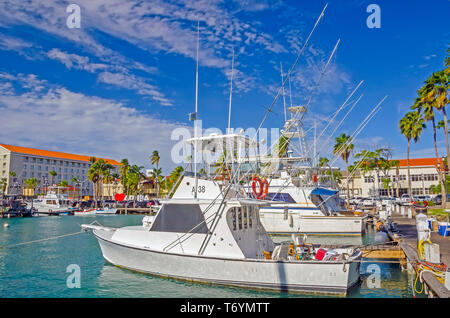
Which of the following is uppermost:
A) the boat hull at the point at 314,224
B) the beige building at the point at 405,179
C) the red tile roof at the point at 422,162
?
the red tile roof at the point at 422,162

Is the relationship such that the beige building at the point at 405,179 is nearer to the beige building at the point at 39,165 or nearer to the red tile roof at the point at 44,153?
the beige building at the point at 39,165

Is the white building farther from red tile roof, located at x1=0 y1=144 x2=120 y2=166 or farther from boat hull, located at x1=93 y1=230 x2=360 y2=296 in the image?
red tile roof, located at x1=0 y1=144 x2=120 y2=166

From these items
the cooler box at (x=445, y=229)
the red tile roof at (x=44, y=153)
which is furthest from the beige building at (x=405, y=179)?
the red tile roof at (x=44, y=153)

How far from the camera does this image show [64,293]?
35.2ft

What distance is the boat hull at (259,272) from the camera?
368 inches

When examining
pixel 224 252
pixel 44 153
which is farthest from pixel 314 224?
pixel 44 153

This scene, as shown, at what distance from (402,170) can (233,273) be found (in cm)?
7068

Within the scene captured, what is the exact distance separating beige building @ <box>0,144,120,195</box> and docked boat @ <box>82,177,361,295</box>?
3293 inches

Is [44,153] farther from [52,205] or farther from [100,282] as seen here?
[100,282]

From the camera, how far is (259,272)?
9836 millimetres

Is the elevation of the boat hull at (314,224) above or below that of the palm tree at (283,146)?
below

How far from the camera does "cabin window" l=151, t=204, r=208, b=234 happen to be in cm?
1094

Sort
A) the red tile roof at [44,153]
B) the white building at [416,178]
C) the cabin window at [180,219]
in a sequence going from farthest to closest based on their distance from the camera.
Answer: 1. the red tile roof at [44,153]
2. the white building at [416,178]
3. the cabin window at [180,219]
